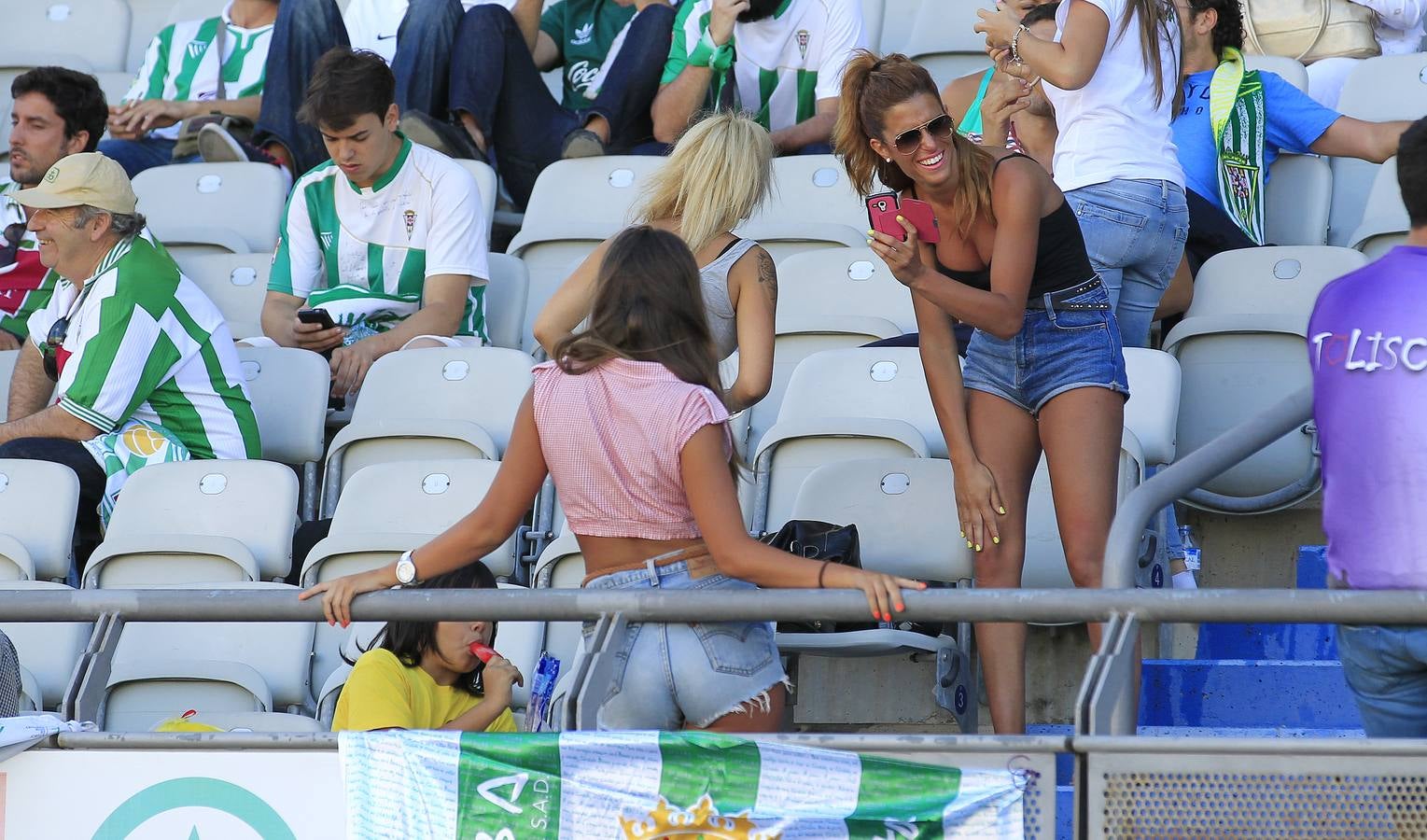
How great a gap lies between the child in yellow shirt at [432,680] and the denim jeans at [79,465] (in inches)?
57.2

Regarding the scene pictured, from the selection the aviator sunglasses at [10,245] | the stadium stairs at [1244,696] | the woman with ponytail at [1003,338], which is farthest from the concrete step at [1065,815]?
the aviator sunglasses at [10,245]

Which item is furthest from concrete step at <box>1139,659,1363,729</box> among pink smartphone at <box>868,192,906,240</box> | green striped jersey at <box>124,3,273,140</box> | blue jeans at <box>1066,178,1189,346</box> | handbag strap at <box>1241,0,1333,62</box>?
green striped jersey at <box>124,3,273,140</box>

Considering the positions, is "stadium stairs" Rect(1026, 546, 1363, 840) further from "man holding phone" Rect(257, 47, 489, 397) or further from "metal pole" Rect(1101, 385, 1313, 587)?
"man holding phone" Rect(257, 47, 489, 397)

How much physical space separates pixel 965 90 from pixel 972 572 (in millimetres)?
1983

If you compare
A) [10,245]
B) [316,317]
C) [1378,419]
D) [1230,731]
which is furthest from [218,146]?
[1378,419]

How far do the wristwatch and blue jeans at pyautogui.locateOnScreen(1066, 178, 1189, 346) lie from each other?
1735 mm

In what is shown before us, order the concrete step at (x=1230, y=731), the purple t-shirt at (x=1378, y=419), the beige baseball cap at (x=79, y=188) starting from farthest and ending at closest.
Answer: the beige baseball cap at (x=79, y=188), the concrete step at (x=1230, y=731), the purple t-shirt at (x=1378, y=419)

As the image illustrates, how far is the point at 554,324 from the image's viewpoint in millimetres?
3678

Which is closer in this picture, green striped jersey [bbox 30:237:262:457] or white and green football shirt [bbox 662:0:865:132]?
green striped jersey [bbox 30:237:262:457]

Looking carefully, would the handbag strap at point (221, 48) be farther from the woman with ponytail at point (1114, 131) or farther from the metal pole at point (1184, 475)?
the metal pole at point (1184, 475)

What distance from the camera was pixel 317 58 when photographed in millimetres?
6500

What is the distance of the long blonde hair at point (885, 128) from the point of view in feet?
11.0

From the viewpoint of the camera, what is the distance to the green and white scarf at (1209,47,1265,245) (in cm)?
528

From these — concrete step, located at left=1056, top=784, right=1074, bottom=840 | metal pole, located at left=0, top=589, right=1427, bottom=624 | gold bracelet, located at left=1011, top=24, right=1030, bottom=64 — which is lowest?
concrete step, located at left=1056, top=784, right=1074, bottom=840
